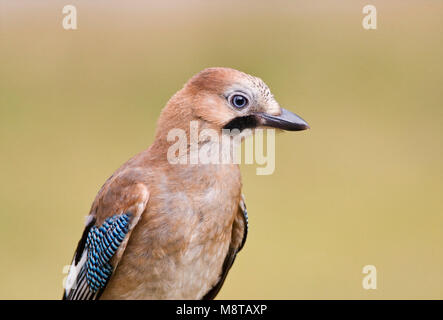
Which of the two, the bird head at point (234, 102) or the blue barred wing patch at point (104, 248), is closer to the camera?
the bird head at point (234, 102)

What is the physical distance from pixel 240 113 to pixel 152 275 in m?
0.59

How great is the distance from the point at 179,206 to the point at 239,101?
383 mm

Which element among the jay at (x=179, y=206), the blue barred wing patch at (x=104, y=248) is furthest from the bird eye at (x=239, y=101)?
the blue barred wing patch at (x=104, y=248)

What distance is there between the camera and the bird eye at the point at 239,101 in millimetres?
2320

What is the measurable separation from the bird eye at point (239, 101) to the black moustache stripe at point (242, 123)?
41mm

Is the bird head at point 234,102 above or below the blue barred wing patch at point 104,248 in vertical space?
above

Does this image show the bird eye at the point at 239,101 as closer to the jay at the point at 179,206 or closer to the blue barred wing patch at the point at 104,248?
the jay at the point at 179,206

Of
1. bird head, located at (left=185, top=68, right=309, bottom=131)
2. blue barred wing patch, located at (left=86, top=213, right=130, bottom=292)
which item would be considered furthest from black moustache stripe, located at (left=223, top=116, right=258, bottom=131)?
blue barred wing patch, located at (left=86, top=213, right=130, bottom=292)

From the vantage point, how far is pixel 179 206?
2379mm

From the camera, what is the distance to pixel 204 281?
8.18 feet

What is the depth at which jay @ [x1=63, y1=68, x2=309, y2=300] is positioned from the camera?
91.4 inches

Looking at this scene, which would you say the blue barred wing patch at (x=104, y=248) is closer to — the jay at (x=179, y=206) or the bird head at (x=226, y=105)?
the jay at (x=179, y=206)

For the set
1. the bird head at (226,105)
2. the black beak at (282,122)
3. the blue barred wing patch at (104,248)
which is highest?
the bird head at (226,105)
